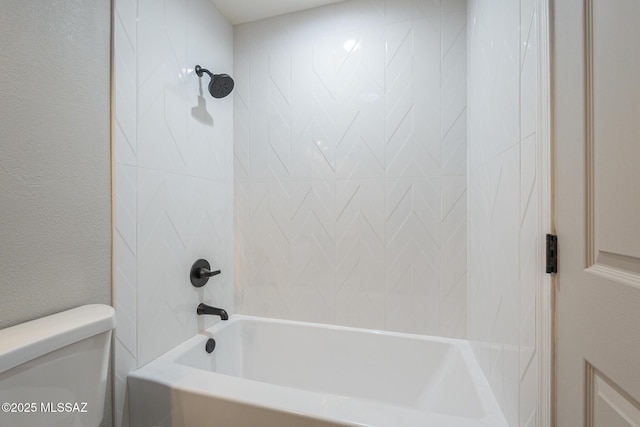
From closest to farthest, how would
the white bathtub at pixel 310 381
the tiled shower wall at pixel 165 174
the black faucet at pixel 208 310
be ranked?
the white bathtub at pixel 310 381, the tiled shower wall at pixel 165 174, the black faucet at pixel 208 310

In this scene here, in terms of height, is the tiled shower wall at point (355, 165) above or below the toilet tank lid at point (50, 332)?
above

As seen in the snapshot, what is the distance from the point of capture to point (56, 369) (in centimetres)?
78

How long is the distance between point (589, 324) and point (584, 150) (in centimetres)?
33

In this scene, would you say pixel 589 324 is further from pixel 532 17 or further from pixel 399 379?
pixel 399 379

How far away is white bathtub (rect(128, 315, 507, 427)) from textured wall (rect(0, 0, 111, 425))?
0.88 ft

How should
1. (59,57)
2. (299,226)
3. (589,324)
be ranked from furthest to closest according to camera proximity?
1. (299,226)
2. (59,57)
3. (589,324)

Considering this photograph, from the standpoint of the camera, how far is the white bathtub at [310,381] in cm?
94

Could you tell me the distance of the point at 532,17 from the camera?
29.5 inches

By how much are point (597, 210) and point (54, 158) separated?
1.39 meters

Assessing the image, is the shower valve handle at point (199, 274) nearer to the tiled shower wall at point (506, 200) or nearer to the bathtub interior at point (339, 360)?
the bathtub interior at point (339, 360)

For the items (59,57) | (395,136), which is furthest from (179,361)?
(395,136)

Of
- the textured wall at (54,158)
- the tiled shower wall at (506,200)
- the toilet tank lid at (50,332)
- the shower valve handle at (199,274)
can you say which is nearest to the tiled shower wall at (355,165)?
the tiled shower wall at (506,200)

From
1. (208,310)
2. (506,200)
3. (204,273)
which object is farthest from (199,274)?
(506,200)

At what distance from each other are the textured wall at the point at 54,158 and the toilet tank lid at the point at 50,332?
0.06m
